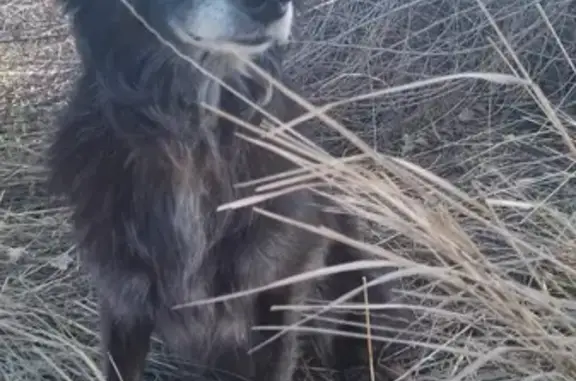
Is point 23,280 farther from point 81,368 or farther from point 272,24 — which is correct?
point 272,24

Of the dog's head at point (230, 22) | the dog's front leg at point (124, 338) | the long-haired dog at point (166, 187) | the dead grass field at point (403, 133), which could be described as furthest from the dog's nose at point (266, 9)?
the dog's front leg at point (124, 338)

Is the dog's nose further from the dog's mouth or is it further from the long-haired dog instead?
the long-haired dog

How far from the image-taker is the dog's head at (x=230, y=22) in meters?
Result: 2.01

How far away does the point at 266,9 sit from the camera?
2008 millimetres

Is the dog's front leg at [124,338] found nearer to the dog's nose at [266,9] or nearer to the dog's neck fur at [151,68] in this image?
the dog's neck fur at [151,68]

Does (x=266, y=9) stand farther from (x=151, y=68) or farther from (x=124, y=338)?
(x=124, y=338)

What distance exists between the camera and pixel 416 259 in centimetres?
303

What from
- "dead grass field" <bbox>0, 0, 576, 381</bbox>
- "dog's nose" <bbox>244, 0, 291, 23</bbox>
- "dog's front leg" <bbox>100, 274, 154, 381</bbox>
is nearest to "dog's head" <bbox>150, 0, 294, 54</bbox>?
"dog's nose" <bbox>244, 0, 291, 23</bbox>

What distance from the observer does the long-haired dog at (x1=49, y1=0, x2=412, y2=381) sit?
2.29 m

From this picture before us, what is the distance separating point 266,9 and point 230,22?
78mm

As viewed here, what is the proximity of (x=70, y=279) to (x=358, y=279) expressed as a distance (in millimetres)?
956

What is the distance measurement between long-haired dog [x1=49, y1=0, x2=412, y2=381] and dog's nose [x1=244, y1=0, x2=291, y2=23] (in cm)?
18

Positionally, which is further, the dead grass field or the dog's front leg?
the dead grass field

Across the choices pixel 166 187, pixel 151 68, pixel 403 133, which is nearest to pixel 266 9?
pixel 151 68
